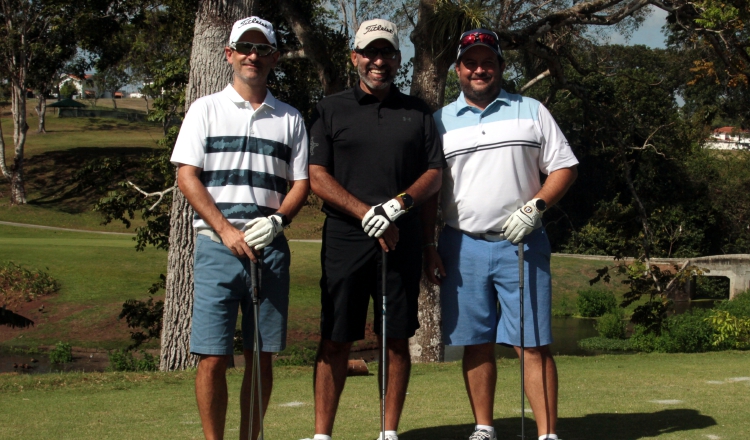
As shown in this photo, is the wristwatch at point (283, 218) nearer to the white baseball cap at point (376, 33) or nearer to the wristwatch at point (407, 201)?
the wristwatch at point (407, 201)

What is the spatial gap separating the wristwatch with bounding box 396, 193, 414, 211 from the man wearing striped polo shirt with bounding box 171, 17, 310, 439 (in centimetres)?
54

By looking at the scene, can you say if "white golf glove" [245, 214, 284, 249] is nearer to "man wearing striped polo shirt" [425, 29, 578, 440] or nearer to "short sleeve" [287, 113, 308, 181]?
"short sleeve" [287, 113, 308, 181]

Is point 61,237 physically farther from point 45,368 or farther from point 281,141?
point 281,141

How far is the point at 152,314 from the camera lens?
1467cm

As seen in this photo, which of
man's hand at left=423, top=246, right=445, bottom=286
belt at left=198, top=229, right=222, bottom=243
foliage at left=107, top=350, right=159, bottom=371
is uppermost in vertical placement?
belt at left=198, top=229, right=222, bottom=243

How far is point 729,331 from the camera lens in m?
20.9

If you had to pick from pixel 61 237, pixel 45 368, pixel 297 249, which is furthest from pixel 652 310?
pixel 61 237

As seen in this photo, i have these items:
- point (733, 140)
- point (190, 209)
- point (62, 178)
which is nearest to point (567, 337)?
point (190, 209)

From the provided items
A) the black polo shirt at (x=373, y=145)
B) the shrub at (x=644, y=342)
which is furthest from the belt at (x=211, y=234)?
the shrub at (x=644, y=342)

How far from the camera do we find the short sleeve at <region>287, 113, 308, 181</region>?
14.6ft

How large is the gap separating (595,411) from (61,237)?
106 ft

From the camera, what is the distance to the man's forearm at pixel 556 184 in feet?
15.0

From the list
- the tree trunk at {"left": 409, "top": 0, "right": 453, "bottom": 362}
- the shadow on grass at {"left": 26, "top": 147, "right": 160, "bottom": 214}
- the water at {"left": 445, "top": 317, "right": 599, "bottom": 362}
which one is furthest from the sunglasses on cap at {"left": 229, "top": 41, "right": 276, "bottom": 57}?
the shadow on grass at {"left": 26, "top": 147, "right": 160, "bottom": 214}

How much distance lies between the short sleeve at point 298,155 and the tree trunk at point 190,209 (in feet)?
19.5
